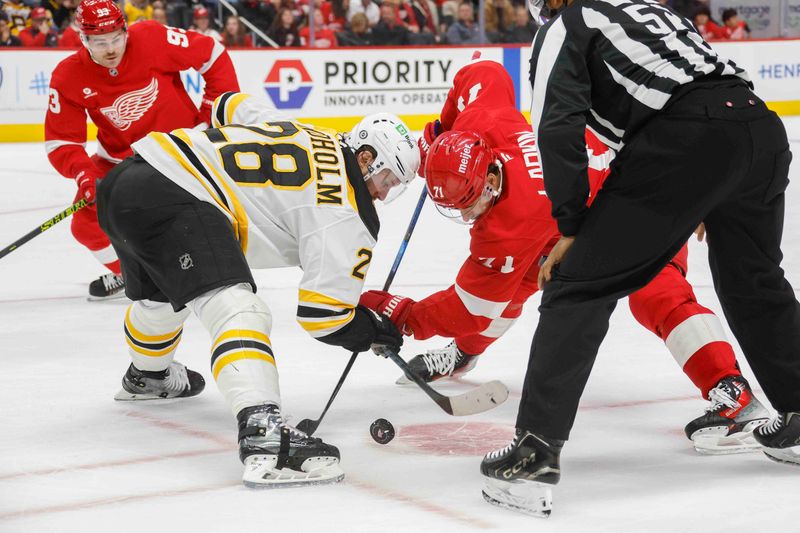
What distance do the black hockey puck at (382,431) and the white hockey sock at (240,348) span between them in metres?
0.33

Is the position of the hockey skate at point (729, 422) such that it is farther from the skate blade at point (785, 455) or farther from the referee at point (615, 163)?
the referee at point (615, 163)

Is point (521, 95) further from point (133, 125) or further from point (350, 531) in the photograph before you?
point (350, 531)

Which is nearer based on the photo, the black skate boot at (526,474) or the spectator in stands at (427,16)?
the black skate boot at (526,474)

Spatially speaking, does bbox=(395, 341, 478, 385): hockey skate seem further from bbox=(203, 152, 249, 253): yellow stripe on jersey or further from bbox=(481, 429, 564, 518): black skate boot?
bbox=(481, 429, 564, 518): black skate boot

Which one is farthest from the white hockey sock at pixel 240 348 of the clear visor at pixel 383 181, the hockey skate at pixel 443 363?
the hockey skate at pixel 443 363

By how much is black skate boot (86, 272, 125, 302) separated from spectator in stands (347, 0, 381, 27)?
20.5 ft

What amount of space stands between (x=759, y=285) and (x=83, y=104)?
3.10 meters

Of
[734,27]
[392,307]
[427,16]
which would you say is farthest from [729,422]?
[734,27]

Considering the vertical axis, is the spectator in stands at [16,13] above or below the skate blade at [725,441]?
above

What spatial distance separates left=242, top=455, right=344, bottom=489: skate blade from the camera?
2.58 metres

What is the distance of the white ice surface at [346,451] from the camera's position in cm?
241

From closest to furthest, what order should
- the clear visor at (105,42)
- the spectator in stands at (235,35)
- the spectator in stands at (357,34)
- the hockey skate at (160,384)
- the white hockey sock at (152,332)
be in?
the white hockey sock at (152,332) → the hockey skate at (160,384) → the clear visor at (105,42) → the spectator in stands at (235,35) → the spectator in stands at (357,34)

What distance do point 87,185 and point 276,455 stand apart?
7.66 feet

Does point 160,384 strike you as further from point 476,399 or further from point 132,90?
point 132,90
